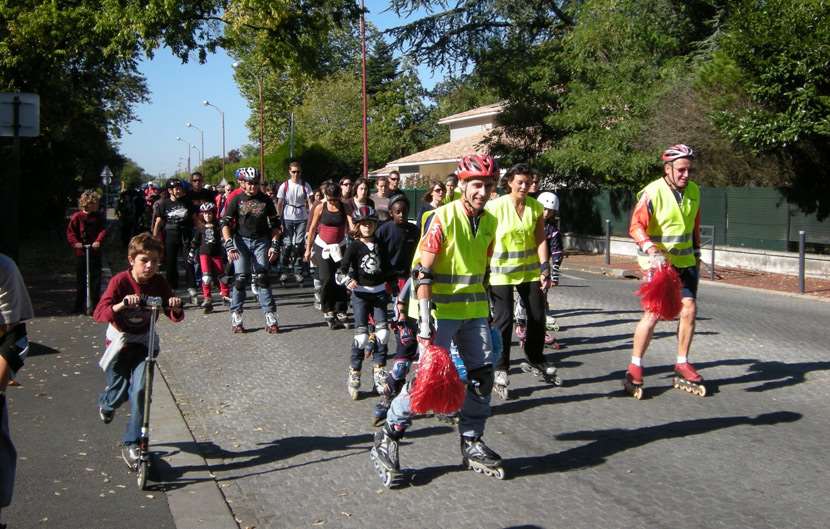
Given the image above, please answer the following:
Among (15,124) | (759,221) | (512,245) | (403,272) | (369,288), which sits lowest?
(369,288)

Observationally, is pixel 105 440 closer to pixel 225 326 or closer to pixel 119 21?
pixel 225 326

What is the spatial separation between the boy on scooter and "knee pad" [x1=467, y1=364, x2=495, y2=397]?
6.04ft

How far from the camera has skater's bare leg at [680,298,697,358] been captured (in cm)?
771

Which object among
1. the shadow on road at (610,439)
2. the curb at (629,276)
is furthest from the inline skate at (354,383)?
the curb at (629,276)

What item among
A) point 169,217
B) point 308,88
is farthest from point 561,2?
point 308,88

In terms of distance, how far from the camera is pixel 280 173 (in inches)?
2148

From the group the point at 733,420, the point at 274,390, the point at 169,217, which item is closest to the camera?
the point at 733,420

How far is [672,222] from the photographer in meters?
7.52

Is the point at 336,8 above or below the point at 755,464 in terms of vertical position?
above

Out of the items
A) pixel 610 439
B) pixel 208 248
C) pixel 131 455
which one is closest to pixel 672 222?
pixel 610 439

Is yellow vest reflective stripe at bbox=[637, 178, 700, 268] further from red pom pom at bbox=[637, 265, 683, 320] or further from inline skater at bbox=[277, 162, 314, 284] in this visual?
inline skater at bbox=[277, 162, 314, 284]

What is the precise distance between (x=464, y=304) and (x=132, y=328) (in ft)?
6.85

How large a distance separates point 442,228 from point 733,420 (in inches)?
117

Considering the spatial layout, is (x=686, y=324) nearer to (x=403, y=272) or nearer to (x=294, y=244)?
(x=403, y=272)
